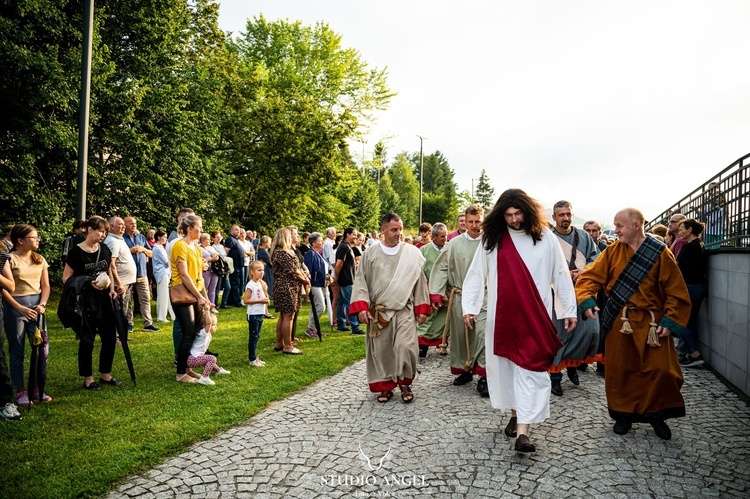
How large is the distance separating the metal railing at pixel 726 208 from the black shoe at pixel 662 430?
120 inches

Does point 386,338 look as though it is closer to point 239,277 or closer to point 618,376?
point 618,376

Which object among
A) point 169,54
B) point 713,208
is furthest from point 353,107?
point 713,208

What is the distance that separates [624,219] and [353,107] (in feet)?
95.8

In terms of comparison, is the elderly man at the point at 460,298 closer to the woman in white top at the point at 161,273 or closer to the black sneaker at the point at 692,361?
the black sneaker at the point at 692,361

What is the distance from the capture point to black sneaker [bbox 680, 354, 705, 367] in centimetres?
799

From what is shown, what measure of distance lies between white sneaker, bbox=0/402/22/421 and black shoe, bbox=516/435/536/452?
479 centimetres

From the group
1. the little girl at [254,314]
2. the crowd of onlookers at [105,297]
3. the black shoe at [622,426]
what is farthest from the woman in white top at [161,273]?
the black shoe at [622,426]

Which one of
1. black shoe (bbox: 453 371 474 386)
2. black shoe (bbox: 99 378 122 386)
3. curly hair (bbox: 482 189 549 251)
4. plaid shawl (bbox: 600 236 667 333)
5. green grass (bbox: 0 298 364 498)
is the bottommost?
green grass (bbox: 0 298 364 498)

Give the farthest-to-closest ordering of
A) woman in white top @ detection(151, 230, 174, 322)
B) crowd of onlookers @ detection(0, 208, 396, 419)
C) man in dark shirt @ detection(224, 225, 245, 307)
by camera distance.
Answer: man in dark shirt @ detection(224, 225, 245, 307) → woman in white top @ detection(151, 230, 174, 322) → crowd of onlookers @ detection(0, 208, 396, 419)

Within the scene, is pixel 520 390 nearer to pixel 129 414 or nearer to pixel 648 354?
pixel 648 354

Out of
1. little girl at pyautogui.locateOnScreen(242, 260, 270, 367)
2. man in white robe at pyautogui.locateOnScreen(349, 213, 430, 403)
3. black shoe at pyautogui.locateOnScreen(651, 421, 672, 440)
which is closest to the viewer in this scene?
black shoe at pyautogui.locateOnScreen(651, 421, 672, 440)

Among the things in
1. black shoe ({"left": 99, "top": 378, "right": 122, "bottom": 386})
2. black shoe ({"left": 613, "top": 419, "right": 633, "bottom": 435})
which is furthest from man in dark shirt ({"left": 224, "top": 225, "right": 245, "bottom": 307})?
black shoe ({"left": 613, "top": 419, "right": 633, "bottom": 435})

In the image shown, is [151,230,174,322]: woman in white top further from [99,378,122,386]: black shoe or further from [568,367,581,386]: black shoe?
[568,367,581,386]: black shoe

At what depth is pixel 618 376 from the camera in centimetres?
505
